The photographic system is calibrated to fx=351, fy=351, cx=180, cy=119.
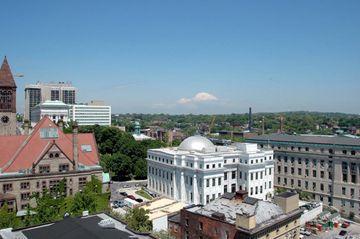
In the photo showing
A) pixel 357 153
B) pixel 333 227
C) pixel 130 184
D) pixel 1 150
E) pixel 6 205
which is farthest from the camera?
pixel 130 184

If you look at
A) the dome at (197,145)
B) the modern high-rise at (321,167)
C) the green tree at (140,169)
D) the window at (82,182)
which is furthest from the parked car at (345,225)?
the green tree at (140,169)

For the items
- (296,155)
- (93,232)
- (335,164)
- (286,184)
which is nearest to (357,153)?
(335,164)

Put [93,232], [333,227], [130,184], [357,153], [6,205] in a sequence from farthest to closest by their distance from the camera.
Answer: [130,184], [357,153], [333,227], [6,205], [93,232]

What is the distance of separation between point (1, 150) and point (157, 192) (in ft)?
128

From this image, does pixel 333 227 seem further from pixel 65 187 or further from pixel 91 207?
pixel 65 187

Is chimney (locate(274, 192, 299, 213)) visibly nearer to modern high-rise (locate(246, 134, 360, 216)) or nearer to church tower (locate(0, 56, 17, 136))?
modern high-rise (locate(246, 134, 360, 216))

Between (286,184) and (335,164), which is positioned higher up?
(335,164)

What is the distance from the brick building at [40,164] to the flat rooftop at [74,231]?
24.0m

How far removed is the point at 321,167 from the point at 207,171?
32.7 metres

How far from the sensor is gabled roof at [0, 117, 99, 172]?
61438 millimetres

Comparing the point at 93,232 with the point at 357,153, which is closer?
the point at 93,232

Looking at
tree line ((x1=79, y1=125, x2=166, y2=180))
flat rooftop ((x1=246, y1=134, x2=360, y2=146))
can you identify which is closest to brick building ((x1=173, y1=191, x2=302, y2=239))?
flat rooftop ((x1=246, y1=134, x2=360, y2=146))

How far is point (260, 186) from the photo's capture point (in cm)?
8338

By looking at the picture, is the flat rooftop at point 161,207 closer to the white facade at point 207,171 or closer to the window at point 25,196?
the white facade at point 207,171
